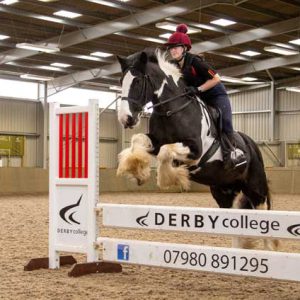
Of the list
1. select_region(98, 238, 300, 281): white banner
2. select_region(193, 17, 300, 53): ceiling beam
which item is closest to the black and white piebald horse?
select_region(98, 238, 300, 281): white banner

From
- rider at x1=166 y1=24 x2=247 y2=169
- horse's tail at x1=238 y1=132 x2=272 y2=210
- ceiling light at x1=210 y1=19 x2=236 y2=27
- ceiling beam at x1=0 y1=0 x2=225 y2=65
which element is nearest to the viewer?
rider at x1=166 y1=24 x2=247 y2=169

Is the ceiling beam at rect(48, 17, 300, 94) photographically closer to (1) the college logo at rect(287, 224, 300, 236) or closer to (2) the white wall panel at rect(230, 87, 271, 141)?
(2) the white wall panel at rect(230, 87, 271, 141)

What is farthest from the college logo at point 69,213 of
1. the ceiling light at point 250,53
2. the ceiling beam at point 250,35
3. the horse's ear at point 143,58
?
the ceiling light at point 250,53

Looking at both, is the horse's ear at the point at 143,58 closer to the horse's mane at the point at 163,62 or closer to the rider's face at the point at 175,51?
the horse's mane at the point at 163,62

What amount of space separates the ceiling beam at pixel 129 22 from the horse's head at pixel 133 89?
10.0 m

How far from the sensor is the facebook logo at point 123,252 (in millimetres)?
4512

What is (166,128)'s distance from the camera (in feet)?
16.1

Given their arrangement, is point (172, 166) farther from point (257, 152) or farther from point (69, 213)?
point (257, 152)

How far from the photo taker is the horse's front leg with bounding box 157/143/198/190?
4707mm

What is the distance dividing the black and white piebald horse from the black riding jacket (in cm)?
14

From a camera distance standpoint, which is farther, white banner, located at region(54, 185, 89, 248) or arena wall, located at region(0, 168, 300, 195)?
arena wall, located at region(0, 168, 300, 195)

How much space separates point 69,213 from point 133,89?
1197 millimetres

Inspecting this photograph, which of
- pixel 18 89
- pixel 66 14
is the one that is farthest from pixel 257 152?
pixel 18 89

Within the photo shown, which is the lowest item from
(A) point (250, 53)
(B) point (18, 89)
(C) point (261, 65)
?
(B) point (18, 89)
